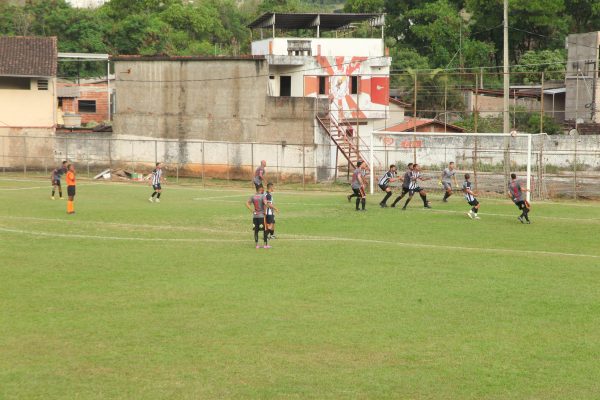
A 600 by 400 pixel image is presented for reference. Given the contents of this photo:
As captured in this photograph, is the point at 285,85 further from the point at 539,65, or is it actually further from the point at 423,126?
the point at 539,65

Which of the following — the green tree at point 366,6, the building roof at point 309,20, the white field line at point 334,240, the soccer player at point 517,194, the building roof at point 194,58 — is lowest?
the white field line at point 334,240

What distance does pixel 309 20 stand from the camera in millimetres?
65812

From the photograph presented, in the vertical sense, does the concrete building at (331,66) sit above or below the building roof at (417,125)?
above

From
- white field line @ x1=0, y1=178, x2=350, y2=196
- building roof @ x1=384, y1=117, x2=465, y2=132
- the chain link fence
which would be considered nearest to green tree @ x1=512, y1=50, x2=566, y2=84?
building roof @ x1=384, y1=117, x2=465, y2=132

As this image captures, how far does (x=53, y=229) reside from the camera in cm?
3125

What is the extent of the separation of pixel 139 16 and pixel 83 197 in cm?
5812

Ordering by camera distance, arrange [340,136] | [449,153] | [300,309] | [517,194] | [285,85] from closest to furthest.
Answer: [300,309] < [517,194] < [340,136] < [449,153] < [285,85]

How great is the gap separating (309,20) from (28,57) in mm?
19045

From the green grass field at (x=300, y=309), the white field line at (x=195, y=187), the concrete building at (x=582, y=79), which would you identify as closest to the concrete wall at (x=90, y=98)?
the white field line at (x=195, y=187)

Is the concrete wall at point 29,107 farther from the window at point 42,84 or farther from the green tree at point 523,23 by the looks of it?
the green tree at point 523,23

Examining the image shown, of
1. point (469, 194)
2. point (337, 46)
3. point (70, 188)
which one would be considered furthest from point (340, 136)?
point (70, 188)

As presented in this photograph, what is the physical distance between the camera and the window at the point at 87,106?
76.3 meters

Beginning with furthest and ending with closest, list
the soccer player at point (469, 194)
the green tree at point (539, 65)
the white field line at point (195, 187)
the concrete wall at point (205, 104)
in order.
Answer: the green tree at point (539, 65) < the concrete wall at point (205, 104) < the white field line at point (195, 187) < the soccer player at point (469, 194)

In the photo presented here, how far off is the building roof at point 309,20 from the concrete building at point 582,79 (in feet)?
48.8
